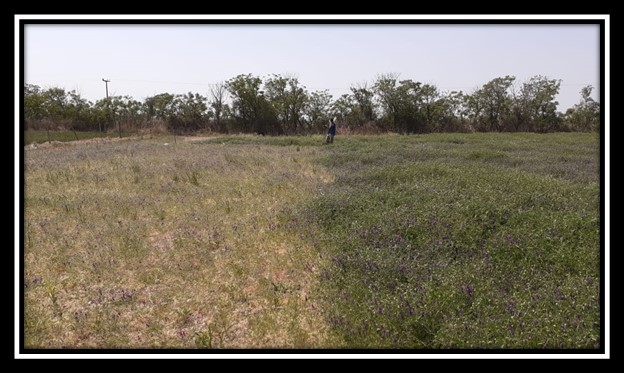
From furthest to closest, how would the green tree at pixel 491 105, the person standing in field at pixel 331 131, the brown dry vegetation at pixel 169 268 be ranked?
the green tree at pixel 491 105 → the person standing in field at pixel 331 131 → the brown dry vegetation at pixel 169 268

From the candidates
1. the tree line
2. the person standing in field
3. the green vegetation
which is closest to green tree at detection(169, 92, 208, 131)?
the tree line

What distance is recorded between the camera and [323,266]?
5.80 m

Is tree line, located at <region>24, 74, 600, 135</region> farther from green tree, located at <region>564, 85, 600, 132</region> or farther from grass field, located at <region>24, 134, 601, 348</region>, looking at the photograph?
grass field, located at <region>24, 134, 601, 348</region>

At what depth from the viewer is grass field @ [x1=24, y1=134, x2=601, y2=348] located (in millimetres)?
4090

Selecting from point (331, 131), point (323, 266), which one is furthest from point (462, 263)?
point (331, 131)

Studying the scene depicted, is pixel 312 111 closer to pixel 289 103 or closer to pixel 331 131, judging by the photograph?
pixel 289 103

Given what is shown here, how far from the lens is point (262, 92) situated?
4672 centimetres

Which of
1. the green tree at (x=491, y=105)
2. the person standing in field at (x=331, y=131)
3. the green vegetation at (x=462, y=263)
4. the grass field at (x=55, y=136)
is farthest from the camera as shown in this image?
the green tree at (x=491, y=105)

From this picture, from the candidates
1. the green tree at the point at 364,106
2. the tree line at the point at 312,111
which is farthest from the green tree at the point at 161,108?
the green tree at the point at 364,106

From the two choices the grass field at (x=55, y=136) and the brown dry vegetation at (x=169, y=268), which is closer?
the brown dry vegetation at (x=169, y=268)

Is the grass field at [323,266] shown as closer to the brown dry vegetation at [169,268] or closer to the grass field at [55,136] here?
the brown dry vegetation at [169,268]

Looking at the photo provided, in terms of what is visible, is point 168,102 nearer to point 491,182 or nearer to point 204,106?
point 204,106

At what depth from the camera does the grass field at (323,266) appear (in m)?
4.09
